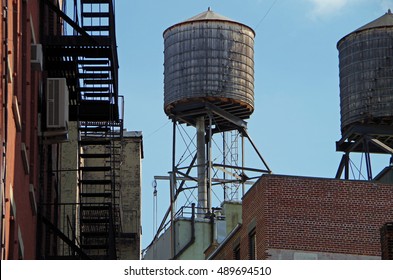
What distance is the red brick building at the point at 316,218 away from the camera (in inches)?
1542

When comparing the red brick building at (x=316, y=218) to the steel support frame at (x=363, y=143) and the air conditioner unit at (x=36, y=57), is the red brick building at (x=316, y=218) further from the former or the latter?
the steel support frame at (x=363, y=143)

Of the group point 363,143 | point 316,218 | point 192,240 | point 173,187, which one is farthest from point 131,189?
point 316,218

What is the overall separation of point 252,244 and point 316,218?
2.01m

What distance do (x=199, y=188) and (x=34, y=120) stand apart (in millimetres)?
42260

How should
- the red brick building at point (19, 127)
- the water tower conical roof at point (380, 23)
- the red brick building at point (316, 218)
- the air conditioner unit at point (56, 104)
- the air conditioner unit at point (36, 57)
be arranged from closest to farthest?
1. the red brick building at point (19, 127)
2. the air conditioner unit at point (36, 57)
3. the air conditioner unit at point (56, 104)
4. the red brick building at point (316, 218)
5. the water tower conical roof at point (380, 23)

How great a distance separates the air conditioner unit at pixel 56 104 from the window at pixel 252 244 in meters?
12.4

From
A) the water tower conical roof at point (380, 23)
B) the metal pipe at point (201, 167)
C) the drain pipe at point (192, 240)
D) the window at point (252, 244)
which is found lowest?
the window at point (252, 244)

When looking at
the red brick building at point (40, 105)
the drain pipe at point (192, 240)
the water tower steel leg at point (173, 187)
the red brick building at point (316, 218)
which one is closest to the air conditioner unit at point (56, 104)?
the red brick building at point (40, 105)

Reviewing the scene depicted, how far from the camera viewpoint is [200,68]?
68.2 meters

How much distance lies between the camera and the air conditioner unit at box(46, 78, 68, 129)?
28.6 meters

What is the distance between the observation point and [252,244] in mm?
40469

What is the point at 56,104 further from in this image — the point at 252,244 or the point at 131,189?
the point at 131,189
